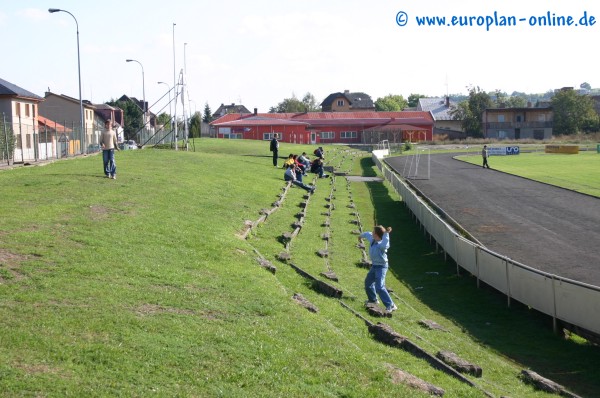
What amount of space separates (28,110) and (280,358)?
5491 cm

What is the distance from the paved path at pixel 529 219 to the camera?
21.0 meters

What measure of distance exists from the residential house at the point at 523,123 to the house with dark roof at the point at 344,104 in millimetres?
50728

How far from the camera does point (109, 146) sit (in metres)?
23.6

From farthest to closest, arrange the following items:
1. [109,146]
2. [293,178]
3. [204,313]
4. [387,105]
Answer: [387,105], [293,178], [109,146], [204,313]

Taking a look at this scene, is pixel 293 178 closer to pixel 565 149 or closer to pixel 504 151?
pixel 504 151

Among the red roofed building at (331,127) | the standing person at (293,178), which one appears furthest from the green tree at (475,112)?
the standing person at (293,178)

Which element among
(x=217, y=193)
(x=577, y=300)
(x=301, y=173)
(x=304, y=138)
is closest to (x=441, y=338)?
(x=577, y=300)

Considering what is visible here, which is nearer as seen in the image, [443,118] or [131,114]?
[131,114]

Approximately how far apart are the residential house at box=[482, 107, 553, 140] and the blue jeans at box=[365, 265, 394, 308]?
118539mm

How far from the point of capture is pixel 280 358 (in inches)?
372

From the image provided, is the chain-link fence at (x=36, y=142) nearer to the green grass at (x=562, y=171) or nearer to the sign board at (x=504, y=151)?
the green grass at (x=562, y=171)

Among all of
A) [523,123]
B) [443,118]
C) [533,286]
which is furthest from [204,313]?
[443,118]

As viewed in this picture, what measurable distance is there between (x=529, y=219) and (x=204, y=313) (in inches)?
834

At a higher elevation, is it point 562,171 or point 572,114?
point 572,114
